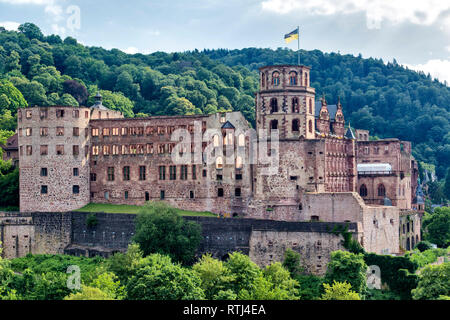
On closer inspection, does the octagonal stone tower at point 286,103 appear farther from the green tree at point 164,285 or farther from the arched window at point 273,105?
the green tree at point 164,285

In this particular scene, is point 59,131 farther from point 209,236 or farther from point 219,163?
point 209,236

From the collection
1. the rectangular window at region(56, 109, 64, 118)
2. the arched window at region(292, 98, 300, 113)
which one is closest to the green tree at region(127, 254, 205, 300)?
the arched window at region(292, 98, 300, 113)

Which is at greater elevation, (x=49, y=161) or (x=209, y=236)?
(x=49, y=161)

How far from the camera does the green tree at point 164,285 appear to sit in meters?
57.2

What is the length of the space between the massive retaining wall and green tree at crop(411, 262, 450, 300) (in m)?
10.4

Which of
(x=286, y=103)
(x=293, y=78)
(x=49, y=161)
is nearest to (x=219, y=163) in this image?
(x=286, y=103)

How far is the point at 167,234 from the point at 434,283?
23.4 meters

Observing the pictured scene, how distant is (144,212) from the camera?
7256 centimetres

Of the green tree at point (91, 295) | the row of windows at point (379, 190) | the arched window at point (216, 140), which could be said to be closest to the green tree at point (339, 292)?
the green tree at point (91, 295)

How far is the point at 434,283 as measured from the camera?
58.8m

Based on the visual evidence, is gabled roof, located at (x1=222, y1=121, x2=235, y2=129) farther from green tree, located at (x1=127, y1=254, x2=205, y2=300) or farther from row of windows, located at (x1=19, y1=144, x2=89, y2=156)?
green tree, located at (x1=127, y1=254, x2=205, y2=300)

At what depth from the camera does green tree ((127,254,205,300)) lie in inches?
2254

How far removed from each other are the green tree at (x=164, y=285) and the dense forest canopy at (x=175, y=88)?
51931 mm
